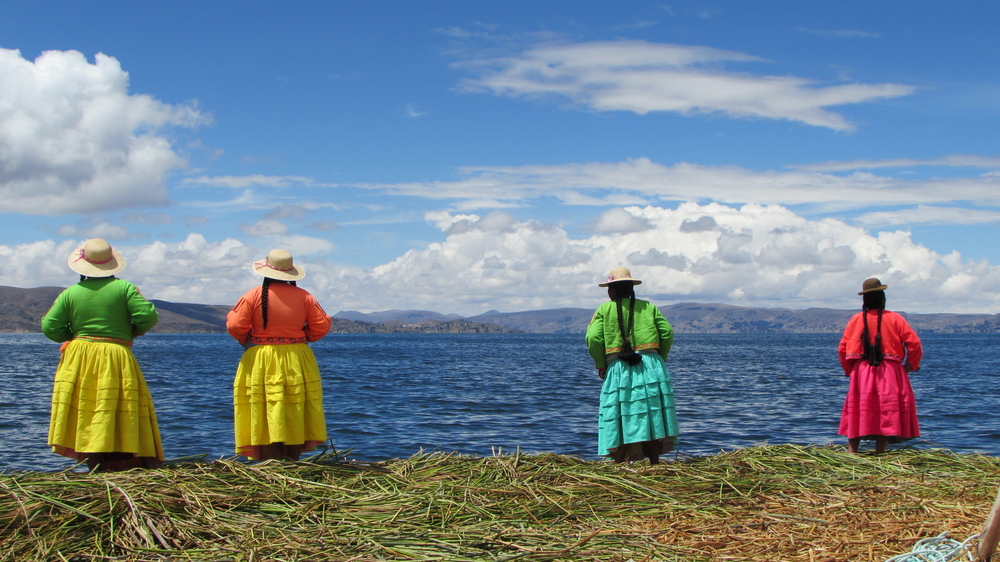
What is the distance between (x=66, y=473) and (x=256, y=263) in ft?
8.18

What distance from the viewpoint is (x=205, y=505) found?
5348 mm

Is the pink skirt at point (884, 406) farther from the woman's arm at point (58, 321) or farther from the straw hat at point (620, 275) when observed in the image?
the woman's arm at point (58, 321)

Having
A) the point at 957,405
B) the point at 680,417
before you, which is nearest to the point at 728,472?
the point at 680,417

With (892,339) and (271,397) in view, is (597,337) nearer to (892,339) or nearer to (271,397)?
(271,397)

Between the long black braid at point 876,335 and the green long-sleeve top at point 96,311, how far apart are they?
7652 mm

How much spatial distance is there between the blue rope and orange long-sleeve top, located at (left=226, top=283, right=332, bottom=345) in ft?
17.2

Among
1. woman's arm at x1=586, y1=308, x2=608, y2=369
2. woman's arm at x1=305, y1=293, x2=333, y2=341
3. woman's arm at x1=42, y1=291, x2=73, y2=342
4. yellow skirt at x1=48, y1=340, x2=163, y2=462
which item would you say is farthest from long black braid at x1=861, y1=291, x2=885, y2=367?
woman's arm at x1=42, y1=291, x2=73, y2=342

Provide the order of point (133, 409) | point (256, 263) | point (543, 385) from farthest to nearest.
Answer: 1. point (543, 385)
2. point (256, 263)
3. point (133, 409)

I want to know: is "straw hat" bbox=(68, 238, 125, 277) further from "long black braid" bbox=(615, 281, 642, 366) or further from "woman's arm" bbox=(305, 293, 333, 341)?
"long black braid" bbox=(615, 281, 642, 366)

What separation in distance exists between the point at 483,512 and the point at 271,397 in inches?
104

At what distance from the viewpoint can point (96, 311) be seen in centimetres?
678

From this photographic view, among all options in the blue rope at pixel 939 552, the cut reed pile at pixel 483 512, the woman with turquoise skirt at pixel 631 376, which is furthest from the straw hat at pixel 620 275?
the blue rope at pixel 939 552

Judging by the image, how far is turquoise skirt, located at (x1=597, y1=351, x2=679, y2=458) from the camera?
7816mm

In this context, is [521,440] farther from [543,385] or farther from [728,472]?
[543,385]
